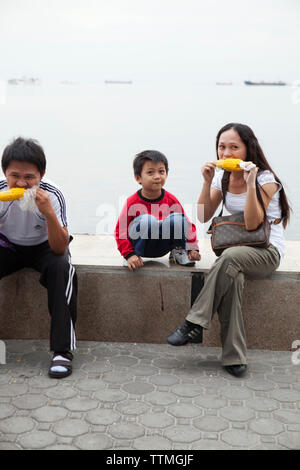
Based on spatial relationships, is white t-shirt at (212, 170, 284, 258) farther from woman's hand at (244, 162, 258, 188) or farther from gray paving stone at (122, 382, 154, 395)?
gray paving stone at (122, 382, 154, 395)

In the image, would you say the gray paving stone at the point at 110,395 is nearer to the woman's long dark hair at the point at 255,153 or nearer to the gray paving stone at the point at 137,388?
the gray paving stone at the point at 137,388

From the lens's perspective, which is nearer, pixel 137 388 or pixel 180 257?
pixel 137 388

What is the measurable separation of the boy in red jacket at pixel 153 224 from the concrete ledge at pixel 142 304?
101 mm

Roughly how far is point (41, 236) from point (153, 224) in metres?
0.74

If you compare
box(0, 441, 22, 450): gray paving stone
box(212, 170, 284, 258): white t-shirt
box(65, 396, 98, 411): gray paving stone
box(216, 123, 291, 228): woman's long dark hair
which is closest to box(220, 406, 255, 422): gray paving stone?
box(65, 396, 98, 411): gray paving stone

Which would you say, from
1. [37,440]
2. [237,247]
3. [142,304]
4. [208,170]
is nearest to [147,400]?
[37,440]

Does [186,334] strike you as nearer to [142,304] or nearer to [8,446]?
[142,304]

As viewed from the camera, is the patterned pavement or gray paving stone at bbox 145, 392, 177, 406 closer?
the patterned pavement

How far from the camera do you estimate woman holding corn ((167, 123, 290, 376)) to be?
11.6 ft

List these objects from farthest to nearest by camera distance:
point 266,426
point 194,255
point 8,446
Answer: point 194,255 → point 266,426 → point 8,446

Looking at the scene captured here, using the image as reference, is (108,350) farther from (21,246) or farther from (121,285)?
(21,246)

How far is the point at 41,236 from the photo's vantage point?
381cm

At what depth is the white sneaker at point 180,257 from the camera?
3.95 metres

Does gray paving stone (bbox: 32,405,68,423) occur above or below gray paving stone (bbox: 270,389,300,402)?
below
